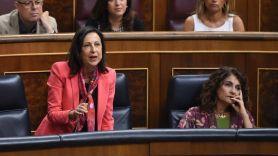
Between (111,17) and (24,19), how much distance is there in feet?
0.93

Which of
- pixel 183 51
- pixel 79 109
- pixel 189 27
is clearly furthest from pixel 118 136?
pixel 189 27

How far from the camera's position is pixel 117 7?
8.86ft

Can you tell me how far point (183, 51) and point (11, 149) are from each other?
0.95 metres

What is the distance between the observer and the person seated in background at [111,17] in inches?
107

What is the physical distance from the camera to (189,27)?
2748mm

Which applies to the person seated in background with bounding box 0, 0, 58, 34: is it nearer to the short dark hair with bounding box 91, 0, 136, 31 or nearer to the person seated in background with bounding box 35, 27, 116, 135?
the short dark hair with bounding box 91, 0, 136, 31

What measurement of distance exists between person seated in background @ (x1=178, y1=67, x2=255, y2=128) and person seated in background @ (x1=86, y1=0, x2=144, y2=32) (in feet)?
1.62

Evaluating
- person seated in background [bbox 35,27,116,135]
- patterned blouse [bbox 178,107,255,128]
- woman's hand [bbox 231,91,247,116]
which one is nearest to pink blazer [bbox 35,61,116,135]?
person seated in background [bbox 35,27,116,135]

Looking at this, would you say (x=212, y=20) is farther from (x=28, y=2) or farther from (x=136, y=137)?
(x=136, y=137)

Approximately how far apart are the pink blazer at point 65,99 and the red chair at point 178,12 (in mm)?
909

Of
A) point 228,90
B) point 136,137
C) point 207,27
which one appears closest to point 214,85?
point 228,90

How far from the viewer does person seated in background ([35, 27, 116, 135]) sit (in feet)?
7.26

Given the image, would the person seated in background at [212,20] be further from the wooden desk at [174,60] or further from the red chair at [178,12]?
the red chair at [178,12]

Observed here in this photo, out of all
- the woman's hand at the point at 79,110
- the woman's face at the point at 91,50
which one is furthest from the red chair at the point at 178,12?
the woman's hand at the point at 79,110
